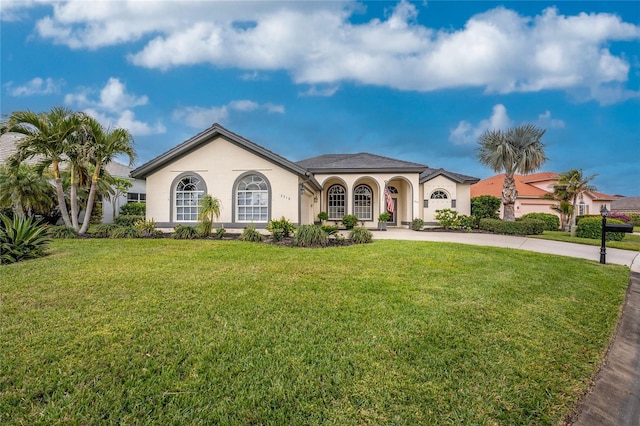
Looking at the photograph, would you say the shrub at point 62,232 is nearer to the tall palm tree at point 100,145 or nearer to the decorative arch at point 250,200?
the tall palm tree at point 100,145

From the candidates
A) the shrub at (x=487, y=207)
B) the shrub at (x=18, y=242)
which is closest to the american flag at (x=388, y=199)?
the shrub at (x=487, y=207)

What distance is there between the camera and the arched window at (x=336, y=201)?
65.5ft

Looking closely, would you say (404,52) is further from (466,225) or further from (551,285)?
(551,285)

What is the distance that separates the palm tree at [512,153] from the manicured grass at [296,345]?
14105 mm

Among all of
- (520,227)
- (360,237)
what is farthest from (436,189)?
(360,237)

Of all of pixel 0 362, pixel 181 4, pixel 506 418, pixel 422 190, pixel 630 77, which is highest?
pixel 630 77

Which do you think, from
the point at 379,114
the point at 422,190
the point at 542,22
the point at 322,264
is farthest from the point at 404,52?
the point at 379,114

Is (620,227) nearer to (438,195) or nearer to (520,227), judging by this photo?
(520,227)

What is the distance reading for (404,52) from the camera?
14.8m

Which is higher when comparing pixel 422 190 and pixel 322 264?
pixel 422 190

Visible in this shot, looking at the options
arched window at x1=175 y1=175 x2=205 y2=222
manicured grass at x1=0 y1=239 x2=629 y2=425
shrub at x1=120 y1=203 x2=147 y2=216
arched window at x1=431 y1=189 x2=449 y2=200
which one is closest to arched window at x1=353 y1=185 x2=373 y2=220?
arched window at x1=431 y1=189 x2=449 y2=200

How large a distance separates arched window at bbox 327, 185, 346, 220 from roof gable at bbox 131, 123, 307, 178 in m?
7.08

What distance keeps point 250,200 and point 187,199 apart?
3393mm

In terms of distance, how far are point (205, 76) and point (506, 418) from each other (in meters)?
23.8
